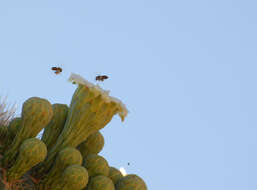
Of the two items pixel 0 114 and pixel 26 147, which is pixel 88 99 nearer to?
pixel 26 147

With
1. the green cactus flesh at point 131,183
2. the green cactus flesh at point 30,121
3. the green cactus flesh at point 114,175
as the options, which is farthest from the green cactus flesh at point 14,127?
the green cactus flesh at point 131,183

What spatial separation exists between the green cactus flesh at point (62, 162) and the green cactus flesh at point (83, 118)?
13 cm

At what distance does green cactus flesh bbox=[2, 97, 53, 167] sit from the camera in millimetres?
4090

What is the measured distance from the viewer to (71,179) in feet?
12.7

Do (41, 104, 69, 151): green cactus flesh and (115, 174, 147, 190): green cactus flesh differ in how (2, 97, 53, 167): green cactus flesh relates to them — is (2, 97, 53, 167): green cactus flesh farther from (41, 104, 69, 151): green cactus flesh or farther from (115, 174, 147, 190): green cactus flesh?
(115, 174, 147, 190): green cactus flesh

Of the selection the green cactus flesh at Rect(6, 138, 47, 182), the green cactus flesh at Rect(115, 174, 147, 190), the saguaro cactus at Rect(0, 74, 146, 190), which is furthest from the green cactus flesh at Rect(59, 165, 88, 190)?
the green cactus flesh at Rect(115, 174, 147, 190)

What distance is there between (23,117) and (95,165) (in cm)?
90

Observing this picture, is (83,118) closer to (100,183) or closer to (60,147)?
(60,147)

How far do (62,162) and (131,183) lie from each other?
75 centimetres

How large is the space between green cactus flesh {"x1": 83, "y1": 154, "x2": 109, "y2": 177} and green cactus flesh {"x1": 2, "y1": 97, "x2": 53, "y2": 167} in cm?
62

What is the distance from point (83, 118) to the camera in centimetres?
428

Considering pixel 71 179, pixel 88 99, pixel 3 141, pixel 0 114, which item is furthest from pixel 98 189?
pixel 0 114

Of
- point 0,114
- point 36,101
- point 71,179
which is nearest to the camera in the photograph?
point 71,179

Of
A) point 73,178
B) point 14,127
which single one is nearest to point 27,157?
point 73,178
